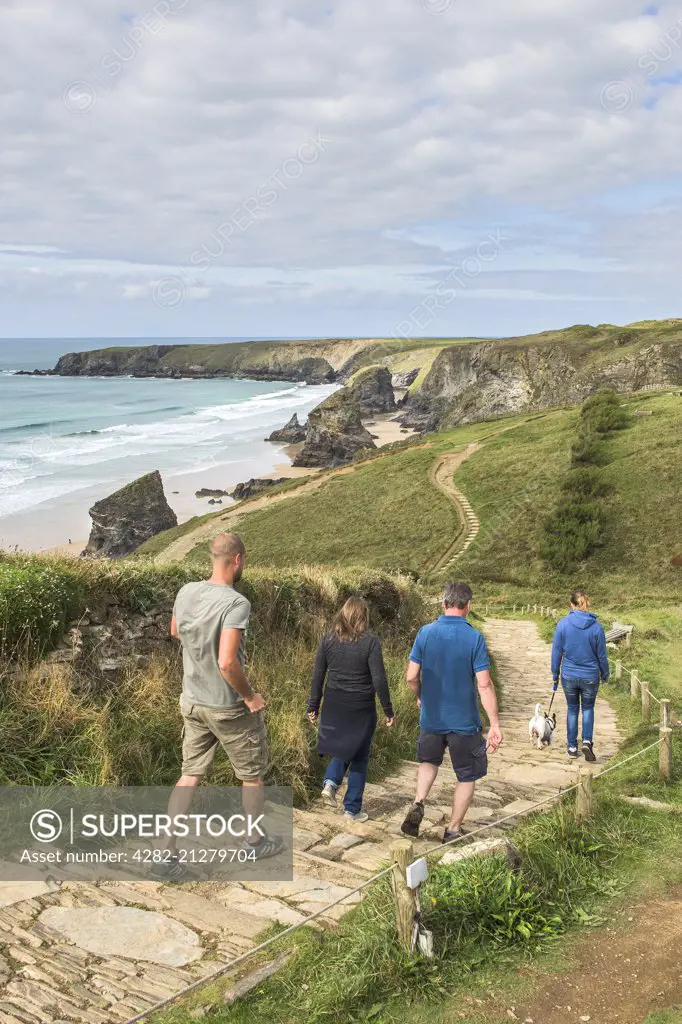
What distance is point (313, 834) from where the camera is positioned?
6.42 m

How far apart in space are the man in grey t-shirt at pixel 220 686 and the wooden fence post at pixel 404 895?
1470 mm

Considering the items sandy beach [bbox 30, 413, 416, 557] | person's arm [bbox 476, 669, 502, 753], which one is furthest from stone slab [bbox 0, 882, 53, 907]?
sandy beach [bbox 30, 413, 416, 557]

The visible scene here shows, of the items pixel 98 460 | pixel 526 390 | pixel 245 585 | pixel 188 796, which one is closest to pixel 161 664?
pixel 245 585

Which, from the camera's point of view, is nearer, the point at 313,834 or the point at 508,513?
the point at 313,834

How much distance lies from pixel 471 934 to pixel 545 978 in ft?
1.64

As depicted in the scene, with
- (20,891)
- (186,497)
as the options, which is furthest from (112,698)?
(186,497)

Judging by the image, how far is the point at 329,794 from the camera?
7.11m

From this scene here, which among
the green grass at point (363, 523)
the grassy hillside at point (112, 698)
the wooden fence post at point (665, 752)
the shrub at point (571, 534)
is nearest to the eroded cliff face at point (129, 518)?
the green grass at point (363, 523)

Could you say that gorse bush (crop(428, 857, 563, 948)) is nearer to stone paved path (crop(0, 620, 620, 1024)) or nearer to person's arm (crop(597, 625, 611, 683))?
stone paved path (crop(0, 620, 620, 1024))

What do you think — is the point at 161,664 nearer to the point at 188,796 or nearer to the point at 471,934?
the point at 188,796

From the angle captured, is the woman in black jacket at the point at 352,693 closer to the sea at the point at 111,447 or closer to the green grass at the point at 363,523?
the sea at the point at 111,447

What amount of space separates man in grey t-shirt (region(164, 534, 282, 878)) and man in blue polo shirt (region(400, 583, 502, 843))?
4.61ft

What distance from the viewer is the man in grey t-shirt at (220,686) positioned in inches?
217

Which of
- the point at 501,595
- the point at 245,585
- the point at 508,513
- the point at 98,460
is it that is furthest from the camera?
the point at 98,460
